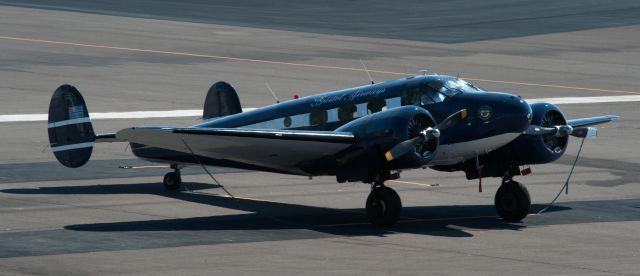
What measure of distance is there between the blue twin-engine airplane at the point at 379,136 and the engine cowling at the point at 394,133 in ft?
0.07

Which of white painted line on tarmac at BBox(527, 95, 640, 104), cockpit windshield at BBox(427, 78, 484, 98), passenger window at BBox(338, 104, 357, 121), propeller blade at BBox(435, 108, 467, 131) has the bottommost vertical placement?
propeller blade at BBox(435, 108, 467, 131)

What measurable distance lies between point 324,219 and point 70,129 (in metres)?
6.25

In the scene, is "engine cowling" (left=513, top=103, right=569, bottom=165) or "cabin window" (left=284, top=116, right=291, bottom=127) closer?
"engine cowling" (left=513, top=103, right=569, bottom=165)

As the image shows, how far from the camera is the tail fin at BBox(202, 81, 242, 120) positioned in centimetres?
3419

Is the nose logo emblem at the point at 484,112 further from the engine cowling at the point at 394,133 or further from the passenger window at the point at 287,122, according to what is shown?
the passenger window at the point at 287,122

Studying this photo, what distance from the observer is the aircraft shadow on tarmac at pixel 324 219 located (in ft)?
93.6

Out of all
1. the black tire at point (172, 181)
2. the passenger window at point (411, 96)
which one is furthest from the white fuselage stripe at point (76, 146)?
the passenger window at point (411, 96)

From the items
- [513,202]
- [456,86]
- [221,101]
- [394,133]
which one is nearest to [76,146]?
[221,101]

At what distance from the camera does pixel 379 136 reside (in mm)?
28078

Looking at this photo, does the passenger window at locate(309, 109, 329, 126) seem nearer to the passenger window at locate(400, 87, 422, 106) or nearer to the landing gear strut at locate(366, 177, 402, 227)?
the passenger window at locate(400, 87, 422, 106)

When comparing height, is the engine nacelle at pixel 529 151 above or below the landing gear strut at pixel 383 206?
above

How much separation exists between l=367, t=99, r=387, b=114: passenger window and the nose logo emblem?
2213mm

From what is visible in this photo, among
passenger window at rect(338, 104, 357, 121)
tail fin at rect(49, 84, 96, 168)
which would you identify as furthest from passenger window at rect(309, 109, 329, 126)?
tail fin at rect(49, 84, 96, 168)

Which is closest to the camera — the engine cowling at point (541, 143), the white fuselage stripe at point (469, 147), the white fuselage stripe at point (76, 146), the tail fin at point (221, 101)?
the white fuselage stripe at point (469, 147)
